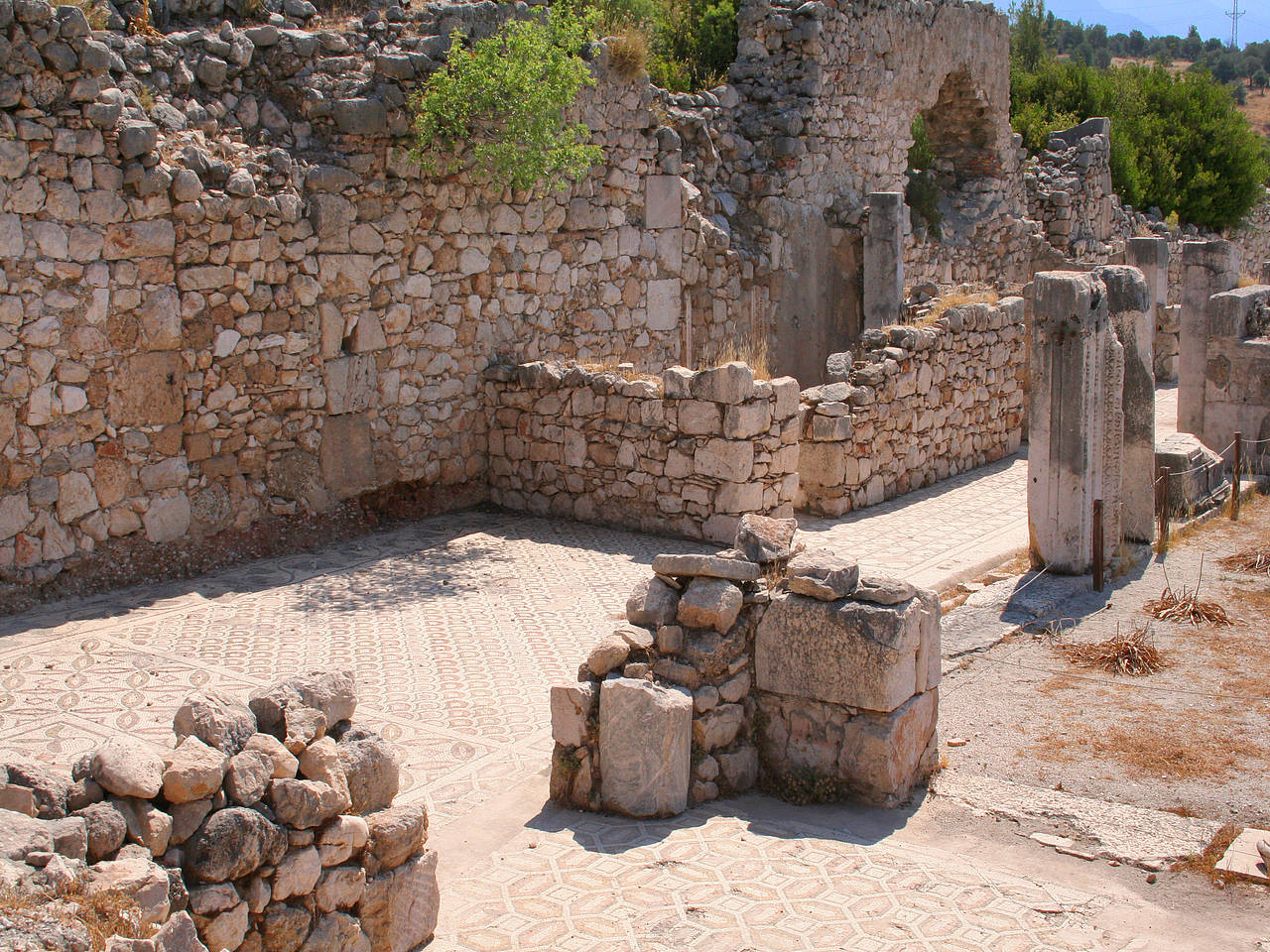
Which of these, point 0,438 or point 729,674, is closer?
point 729,674

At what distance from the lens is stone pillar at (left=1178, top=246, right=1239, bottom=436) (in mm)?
13805

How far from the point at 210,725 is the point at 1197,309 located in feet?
42.4

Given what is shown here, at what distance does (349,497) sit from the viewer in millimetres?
10602

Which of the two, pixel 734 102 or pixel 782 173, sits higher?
pixel 734 102

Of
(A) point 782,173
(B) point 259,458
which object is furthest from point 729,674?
(A) point 782,173

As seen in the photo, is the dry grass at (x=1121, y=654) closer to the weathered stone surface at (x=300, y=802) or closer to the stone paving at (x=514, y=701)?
the stone paving at (x=514, y=701)

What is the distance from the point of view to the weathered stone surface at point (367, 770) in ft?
14.6

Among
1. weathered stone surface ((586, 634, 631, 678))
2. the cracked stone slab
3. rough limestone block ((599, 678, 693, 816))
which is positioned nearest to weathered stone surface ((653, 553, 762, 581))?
weathered stone surface ((586, 634, 631, 678))

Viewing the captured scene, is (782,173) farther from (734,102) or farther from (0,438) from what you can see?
(0,438)

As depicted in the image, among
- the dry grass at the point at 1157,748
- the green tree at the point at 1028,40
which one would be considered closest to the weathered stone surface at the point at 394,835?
the dry grass at the point at 1157,748

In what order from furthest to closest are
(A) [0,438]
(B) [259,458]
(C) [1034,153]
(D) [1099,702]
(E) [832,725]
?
(C) [1034,153], (B) [259,458], (A) [0,438], (D) [1099,702], (E) [832,725]

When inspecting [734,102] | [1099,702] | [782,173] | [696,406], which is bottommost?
[1099,702]

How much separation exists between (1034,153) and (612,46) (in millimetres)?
15664

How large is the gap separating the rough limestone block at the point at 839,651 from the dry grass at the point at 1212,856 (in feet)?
4.57
